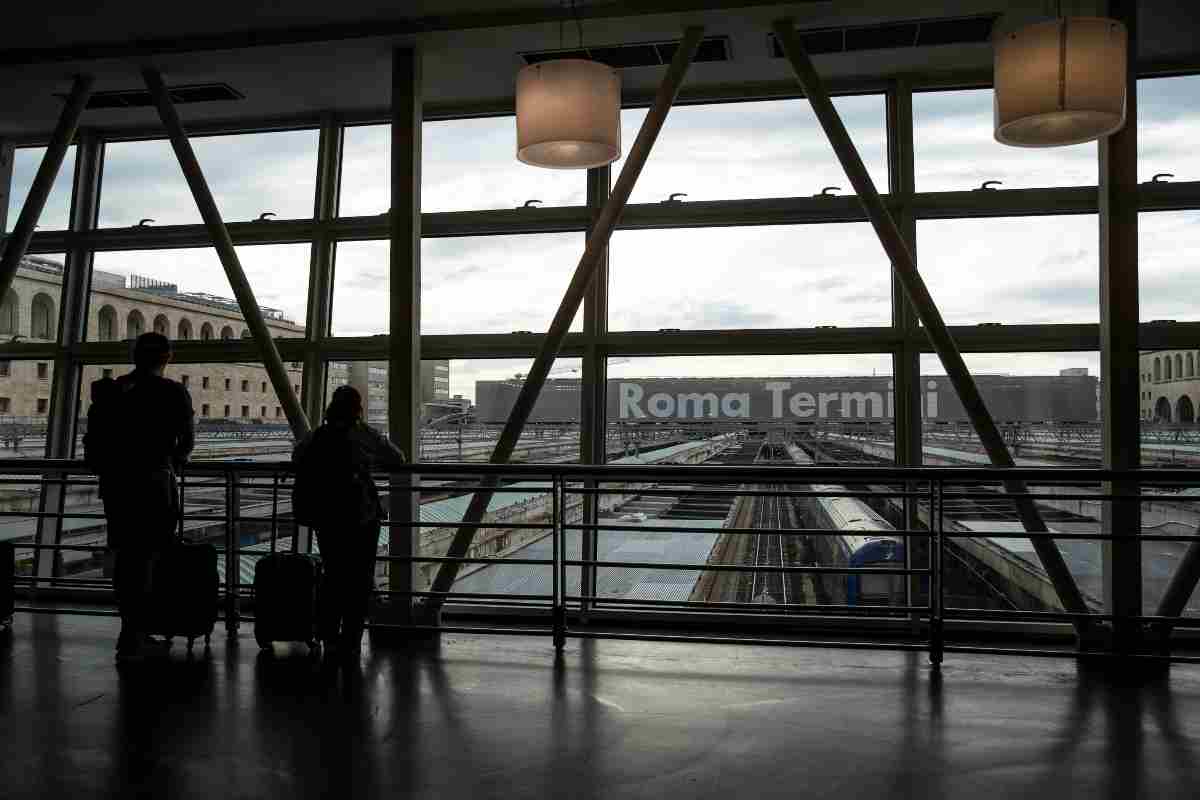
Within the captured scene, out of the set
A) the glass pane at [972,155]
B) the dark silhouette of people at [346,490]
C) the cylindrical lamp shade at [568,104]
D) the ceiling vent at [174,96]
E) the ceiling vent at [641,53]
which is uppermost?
the ceiling vent at [641,53]

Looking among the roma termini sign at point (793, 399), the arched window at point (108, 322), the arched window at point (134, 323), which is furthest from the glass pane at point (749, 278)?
the arched window at point (108, 322)

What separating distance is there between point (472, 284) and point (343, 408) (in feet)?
6.35

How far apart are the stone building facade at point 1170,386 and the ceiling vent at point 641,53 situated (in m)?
2.59

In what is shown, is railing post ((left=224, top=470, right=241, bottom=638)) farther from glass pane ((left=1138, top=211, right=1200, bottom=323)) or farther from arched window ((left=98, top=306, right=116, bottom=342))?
glass pane ((left=1138, top=211, right=1200, bottom=323))

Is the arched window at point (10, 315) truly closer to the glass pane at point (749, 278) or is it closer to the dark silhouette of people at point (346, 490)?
the dark silhouette of people at point (346, 490)

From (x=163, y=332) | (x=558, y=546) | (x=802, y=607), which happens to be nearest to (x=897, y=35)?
(x=802, y=607)

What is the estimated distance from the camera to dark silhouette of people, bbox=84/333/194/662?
3.12 m

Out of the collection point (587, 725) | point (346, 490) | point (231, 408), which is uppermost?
point (231, 408)

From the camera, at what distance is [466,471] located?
3541 mm

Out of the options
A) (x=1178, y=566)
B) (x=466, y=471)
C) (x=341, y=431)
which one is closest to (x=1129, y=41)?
(x=1178, y=566)

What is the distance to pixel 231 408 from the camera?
17.5 ft

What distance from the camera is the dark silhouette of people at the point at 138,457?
3.12m

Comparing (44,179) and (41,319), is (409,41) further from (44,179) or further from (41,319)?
(41,319)

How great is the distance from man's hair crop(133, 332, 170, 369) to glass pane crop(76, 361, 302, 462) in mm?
2034
